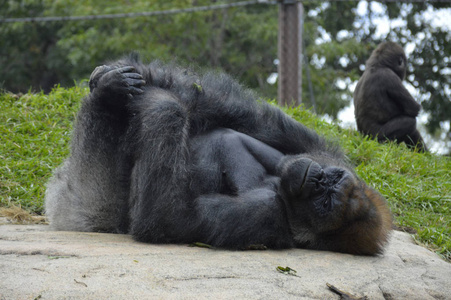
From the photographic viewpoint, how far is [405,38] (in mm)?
18375

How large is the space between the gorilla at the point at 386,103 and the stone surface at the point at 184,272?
5251mm

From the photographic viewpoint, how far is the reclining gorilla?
122 inches

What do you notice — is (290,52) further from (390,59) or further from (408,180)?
(408,180)

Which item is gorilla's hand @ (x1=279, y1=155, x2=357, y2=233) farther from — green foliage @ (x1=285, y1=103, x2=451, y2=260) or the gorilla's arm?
green foliage @ (x1=285, y1=103, x2=451, y2=260)

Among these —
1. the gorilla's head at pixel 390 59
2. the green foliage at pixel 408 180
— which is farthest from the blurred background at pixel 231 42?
the green foliage at pixel 408 180

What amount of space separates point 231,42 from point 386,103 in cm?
831

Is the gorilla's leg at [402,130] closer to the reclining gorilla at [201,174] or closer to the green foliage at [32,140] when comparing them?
the green foliage at [32,140]

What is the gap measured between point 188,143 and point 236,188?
0.42 meters

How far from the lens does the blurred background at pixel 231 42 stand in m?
15.1

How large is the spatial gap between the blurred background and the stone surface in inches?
412

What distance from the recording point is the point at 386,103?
8.61m

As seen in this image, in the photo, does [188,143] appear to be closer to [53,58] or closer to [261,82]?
[261,82]

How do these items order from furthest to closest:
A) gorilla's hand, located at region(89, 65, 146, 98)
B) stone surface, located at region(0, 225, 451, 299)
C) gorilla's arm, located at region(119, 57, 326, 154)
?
gorilla's arm, located at region(119, 57, 326, 154), gorilla's hand, located at region(89, 65, 146, 98), stone surface, located at region(0, 225, 451, 299)

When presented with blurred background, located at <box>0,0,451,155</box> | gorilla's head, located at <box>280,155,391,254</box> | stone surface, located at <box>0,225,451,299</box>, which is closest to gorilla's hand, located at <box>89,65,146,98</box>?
stone surface, located at <box>0,225,451,299</box>
